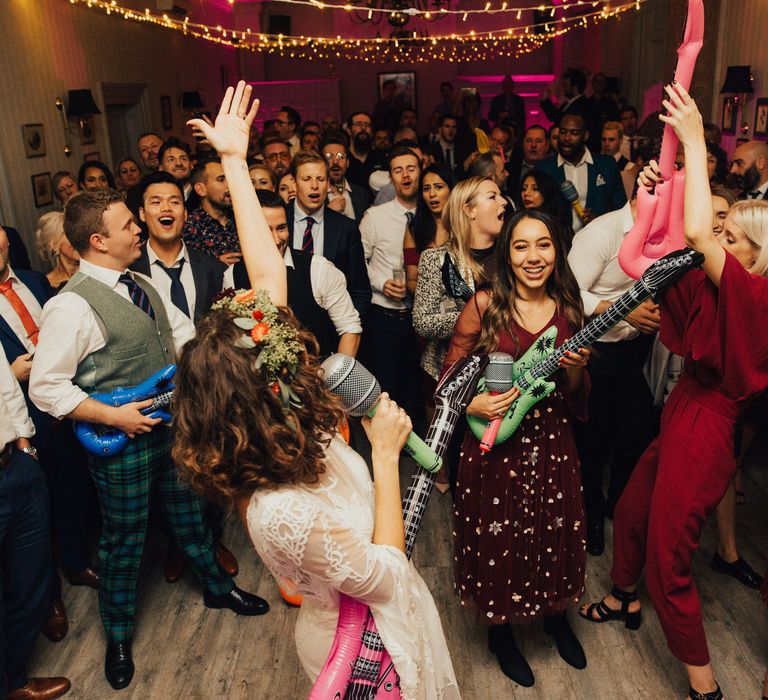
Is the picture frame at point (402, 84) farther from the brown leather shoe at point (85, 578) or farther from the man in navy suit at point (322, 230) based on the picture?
the brown leather shoe at point (85, 578)

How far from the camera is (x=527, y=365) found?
2154 millimetres

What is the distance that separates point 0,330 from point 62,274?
2.25ft

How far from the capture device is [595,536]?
123 inches

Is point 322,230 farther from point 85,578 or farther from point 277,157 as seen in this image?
point 85,578

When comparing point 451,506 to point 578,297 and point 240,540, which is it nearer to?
point 240,540

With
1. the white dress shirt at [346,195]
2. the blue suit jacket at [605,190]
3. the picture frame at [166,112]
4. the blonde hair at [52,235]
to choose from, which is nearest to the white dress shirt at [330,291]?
the blonde hair at [52,235]

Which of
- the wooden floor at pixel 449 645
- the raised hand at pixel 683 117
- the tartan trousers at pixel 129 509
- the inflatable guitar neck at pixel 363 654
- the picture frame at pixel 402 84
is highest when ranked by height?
the picture frame at pixel 402 84

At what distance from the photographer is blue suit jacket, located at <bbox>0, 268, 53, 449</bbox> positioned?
261cm

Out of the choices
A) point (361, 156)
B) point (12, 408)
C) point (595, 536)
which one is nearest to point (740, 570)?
point (595, 536)

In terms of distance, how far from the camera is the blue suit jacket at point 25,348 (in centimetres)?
261

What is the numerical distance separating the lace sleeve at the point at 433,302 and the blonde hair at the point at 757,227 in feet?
4.04

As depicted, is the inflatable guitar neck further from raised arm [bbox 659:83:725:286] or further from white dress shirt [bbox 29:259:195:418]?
white dress shirt [bbox 29:259:195:418]

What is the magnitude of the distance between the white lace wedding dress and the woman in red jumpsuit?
0.87 metres

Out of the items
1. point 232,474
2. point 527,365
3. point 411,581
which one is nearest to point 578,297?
point 527,365
